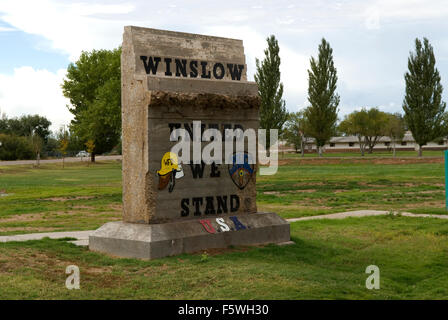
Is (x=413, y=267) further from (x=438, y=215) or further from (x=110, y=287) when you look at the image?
(x=438, y=215)

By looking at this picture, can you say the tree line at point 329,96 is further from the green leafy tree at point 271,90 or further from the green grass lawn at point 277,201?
the green grass lawn at point 277,201

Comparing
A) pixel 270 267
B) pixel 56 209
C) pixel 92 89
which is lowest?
pixel 56 209

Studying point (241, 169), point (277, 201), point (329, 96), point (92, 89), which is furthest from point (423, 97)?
point (241, 169)

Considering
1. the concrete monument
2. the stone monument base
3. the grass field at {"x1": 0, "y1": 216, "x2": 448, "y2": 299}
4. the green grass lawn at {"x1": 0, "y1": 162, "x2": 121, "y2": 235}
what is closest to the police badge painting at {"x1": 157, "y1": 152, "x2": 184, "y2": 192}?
the concrete monument

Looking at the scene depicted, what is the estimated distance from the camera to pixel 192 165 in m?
10.1

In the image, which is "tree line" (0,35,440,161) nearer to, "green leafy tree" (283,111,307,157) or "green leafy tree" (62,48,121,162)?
"green leafy tree" (62,48,121,162)

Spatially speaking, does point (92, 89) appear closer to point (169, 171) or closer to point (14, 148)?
point (14, 148)

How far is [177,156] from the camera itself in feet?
32.5

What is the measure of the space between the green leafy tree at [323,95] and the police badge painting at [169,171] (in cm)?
5681

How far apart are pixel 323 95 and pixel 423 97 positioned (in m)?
11.2

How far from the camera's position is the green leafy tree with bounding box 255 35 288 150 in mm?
59781

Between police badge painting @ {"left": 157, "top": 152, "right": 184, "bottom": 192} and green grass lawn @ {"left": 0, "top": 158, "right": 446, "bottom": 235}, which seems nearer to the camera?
police badge painting @ {"left": 157, "top": 152, "right": 184, "bottom": 192}

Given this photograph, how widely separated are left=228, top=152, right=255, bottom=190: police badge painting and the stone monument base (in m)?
0.66
